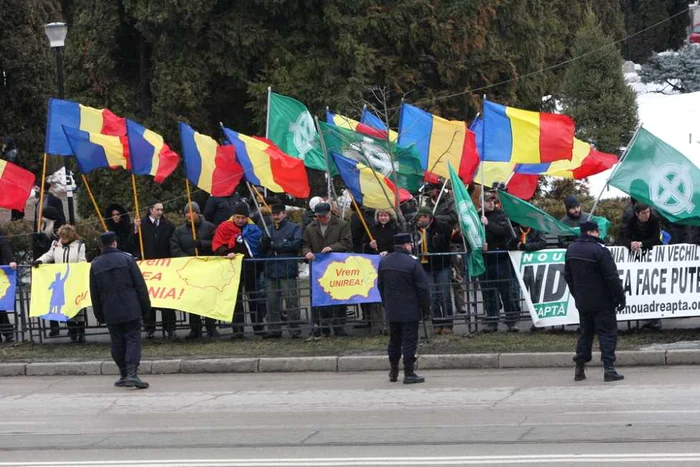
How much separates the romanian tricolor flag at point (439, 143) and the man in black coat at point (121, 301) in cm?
444

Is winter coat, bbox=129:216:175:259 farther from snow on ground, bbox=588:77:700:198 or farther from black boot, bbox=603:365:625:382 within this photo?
snow on ground, bbox=588:77:700:198

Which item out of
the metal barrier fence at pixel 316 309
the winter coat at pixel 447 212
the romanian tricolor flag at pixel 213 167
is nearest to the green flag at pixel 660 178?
the metal barrier fence at pixel 316 309

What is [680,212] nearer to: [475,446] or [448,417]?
[448,417]

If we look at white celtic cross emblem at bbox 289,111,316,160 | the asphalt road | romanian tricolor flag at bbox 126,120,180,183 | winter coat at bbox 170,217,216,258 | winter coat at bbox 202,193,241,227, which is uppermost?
white celtic cross emblem at bbox 289,111,316,160

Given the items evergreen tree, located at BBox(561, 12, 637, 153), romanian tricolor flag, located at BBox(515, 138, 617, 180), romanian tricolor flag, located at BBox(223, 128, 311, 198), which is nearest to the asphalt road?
romanian tricolor flag, located at BBox(223, 128, 311, 198)

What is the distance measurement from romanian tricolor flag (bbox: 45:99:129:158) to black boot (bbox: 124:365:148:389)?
3936 mm

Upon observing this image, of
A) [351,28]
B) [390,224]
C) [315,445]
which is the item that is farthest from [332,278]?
[351,28]

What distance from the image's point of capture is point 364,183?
15.3 metres

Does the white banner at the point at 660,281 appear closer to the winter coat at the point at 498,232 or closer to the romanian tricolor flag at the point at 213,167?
the winter coat at the point at 498,232

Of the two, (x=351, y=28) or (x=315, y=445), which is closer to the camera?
(x=315, y=445)

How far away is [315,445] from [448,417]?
1.57 m

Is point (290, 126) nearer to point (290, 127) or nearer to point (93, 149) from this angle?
point (290, 127)

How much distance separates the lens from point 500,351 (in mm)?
14008

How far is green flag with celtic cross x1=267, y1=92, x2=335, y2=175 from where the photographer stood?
56.1 feet
